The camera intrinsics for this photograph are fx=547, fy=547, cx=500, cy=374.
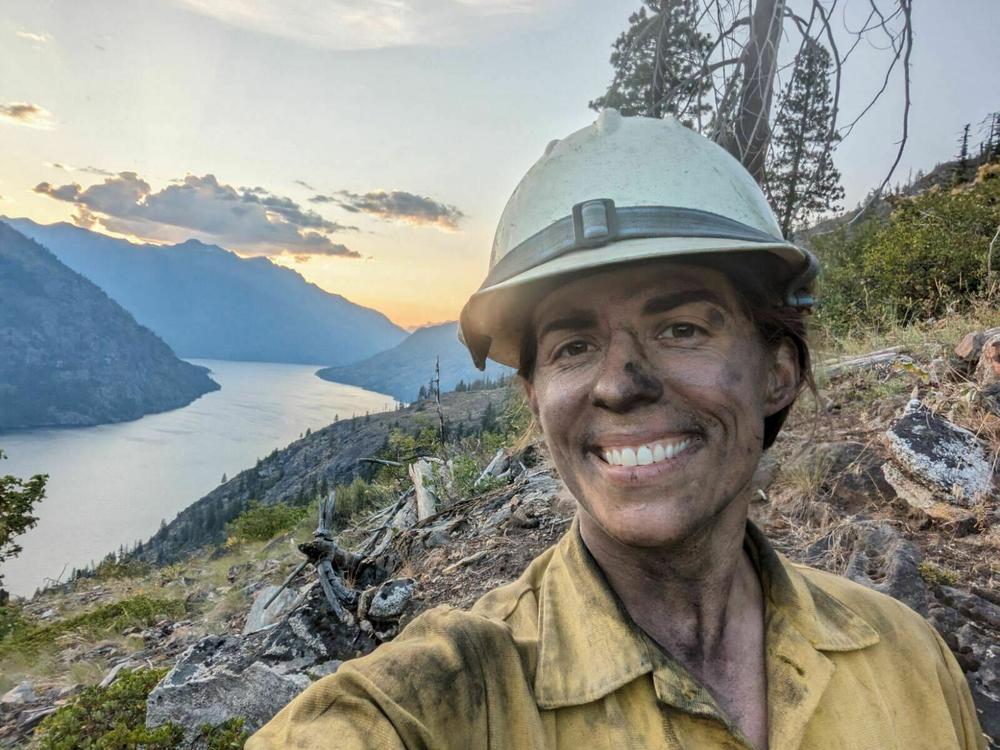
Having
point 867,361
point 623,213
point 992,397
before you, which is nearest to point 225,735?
point 623,213

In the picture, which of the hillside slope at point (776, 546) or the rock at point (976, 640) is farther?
the hillside slope at point (776, 546)

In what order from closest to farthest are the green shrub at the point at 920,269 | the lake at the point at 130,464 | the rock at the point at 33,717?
the rock at the point at 33,717
the green shrub at the point at 920,269
the lake at the point at 130,464

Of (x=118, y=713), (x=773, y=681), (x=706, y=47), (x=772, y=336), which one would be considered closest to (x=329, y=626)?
(x=118, y=713)

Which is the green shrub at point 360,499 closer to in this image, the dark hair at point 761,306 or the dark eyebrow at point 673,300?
the dark hair at point 761,306

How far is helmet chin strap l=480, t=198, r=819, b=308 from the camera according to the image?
4.46 feet

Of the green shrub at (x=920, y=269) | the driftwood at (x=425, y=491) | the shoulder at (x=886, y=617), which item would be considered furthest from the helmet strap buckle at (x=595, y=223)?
the green shrub at (x=920, y=269)

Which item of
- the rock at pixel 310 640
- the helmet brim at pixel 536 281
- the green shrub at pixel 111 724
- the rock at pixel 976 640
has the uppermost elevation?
the helmet brim at pixel 536 281

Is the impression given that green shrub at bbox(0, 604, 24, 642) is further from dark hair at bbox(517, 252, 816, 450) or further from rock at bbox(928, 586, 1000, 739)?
rock at bbox(928, 586, 1000, 739)

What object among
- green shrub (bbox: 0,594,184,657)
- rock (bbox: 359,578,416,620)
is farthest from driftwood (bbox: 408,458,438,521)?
green shrub (bbox: 0,594,184,657)

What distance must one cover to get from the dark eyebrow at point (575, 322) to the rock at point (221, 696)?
3193 mm

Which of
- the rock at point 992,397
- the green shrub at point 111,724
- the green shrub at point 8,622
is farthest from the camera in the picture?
the green shrub at point 8,622

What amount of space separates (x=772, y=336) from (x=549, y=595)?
990 millimetres

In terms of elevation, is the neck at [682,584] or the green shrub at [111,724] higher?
the neck at [682,584]

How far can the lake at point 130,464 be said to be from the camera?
8162 centimetres
